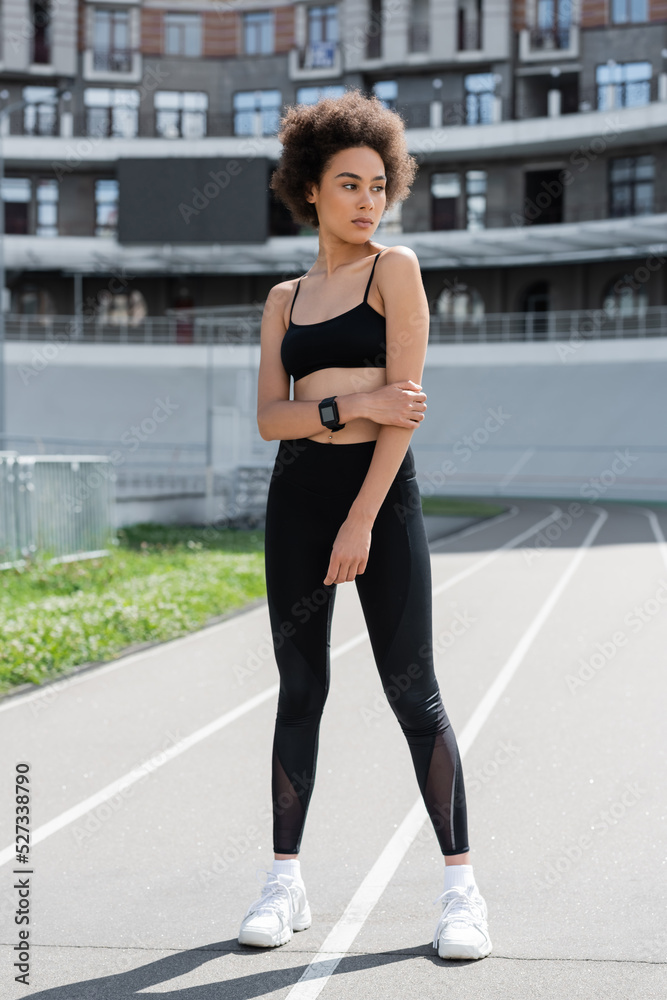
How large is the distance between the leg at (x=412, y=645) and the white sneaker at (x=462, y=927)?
10 centimetres

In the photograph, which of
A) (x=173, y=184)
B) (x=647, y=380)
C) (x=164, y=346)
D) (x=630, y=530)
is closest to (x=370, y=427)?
(x=630, y=530)

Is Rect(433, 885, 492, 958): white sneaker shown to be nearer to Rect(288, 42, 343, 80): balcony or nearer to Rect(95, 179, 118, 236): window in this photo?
Rect(95, 179, 118, 236): window

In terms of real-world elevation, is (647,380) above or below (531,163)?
below

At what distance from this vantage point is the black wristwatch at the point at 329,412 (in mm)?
A: 3180

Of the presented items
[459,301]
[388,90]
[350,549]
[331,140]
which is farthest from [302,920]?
[388,90]

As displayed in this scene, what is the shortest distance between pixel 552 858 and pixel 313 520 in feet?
5.59

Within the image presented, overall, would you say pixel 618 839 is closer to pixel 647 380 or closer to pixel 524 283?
pixel 647 380

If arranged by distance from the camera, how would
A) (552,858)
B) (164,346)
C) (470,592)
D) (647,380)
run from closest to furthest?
(552,858) < (470,592) < (647,380) < (164,346)

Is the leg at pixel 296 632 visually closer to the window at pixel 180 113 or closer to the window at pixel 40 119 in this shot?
the window at pixel 180 113

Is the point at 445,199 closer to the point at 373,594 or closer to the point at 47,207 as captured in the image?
the point at 47,207

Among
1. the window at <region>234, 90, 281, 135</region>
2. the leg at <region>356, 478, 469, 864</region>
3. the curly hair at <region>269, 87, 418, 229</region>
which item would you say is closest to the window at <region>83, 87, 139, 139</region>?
the window at <region>234, 90, 281, 135</region>

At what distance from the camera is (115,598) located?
1065 centimetres

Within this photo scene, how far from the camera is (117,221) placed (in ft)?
156

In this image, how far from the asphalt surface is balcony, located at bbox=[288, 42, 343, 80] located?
147 ft
